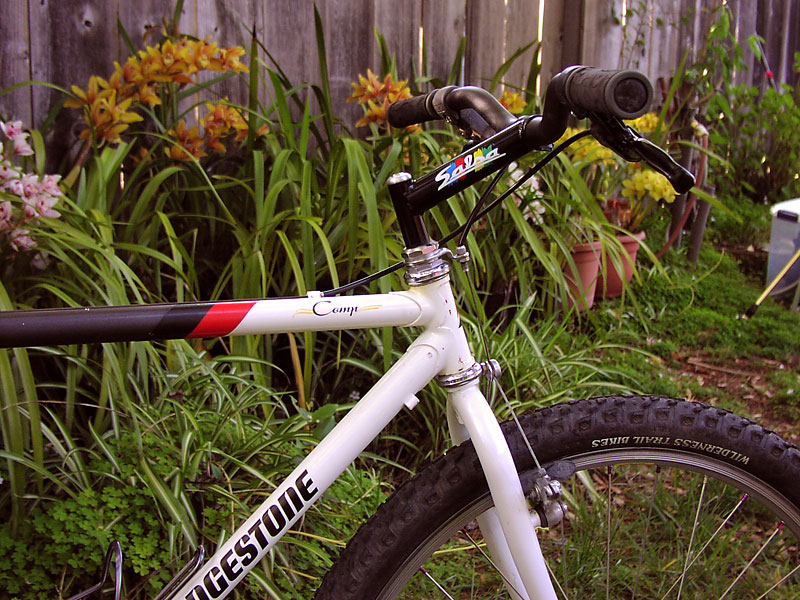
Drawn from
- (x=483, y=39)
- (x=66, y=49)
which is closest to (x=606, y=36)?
(x=483, y=39)

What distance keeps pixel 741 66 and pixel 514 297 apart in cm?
223

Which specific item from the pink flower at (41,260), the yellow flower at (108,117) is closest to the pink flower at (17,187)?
the pink flower at (41,260)

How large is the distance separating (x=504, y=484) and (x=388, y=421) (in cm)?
16

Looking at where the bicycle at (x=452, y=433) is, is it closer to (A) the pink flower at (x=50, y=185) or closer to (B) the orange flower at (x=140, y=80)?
(A) the pink flower at (x=50, y=185)

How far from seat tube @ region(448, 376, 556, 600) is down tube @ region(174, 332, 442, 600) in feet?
0.20

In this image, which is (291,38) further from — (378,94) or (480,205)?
(480,205)

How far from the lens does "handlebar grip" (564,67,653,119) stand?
713 millimetres

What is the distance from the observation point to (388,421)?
0.95 meters

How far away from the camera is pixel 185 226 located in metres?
2.11

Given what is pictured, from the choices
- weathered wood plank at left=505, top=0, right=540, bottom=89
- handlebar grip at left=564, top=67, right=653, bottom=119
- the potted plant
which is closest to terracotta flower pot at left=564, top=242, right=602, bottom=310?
the potted plant

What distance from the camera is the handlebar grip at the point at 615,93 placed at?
2.34ft

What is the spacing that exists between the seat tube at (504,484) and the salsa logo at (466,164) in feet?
0.84

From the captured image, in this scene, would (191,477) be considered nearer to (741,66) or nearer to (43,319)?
(43,319)

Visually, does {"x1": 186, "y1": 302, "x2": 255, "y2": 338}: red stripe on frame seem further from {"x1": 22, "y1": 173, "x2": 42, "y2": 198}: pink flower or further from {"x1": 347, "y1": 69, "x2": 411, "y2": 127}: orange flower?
{"x1": 347, "y1": 69, "x2": 411, "y2": 127}: orange flower
